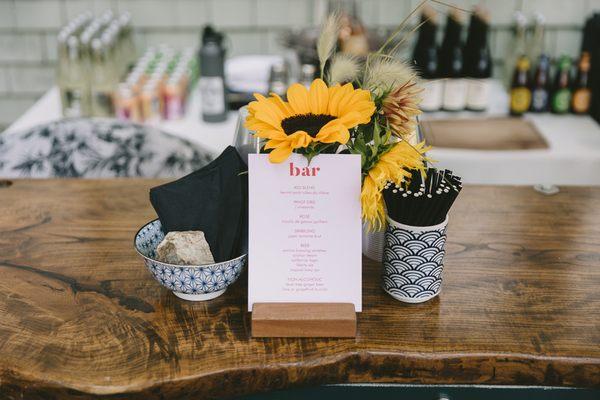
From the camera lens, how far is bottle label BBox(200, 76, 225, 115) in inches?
92.0

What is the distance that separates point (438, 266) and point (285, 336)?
0.23 m

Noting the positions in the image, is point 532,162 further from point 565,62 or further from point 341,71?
point 341,71

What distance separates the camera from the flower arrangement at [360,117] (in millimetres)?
848

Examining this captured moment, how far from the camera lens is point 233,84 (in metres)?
2.56

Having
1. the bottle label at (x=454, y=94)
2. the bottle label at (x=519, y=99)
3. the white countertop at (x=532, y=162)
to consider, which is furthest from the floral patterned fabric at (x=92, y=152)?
the bottle label at (x=519, y=99)

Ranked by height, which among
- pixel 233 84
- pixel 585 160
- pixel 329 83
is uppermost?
pixel 329 83

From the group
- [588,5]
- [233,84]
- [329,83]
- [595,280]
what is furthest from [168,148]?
[588,5]

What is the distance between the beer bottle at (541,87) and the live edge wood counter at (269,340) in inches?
57.6

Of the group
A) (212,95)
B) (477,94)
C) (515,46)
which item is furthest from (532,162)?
(212,95)

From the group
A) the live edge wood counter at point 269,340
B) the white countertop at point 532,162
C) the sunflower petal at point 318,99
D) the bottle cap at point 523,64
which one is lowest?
the white countertop at point 532,162

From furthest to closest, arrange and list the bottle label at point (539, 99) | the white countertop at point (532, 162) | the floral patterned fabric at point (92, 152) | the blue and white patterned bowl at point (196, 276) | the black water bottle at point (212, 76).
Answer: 1. the bottle label at point (539, 99)
2. the black water bottle at point (212, 76)
3. the white countertop at point (532, 162)
4. the floral patterned fabric at point (92, 152)
5. the blue and white patterned bowl at point (196, 276)

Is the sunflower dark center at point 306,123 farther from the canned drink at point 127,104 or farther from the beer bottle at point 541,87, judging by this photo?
the beer bottle at point 541,87

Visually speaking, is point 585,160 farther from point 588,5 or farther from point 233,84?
point 233,84

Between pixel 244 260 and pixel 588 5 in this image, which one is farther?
pixel 588 5
